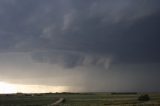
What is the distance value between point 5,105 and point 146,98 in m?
57.9

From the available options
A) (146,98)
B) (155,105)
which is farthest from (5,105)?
(146,98)

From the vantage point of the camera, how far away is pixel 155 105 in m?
103

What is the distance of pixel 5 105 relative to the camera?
111312 millimetres

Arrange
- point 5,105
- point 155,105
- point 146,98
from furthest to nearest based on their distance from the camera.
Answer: point 146,98 → point 5,105 → point 155,105

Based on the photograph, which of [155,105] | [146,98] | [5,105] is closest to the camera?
[155,105]

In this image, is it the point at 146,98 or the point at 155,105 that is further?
the point at 146,98

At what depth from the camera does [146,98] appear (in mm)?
141875

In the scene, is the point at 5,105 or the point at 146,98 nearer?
the point at 5,105

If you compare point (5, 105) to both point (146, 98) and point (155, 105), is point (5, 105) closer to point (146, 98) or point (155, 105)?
point (155, 105)

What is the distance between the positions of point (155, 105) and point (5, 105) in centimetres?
4529
